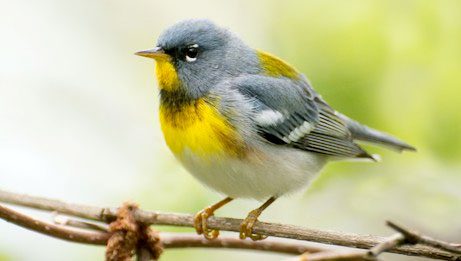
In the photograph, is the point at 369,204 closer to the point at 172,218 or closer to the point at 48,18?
the point at 172,218

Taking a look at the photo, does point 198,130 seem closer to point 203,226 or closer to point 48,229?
point 203,226

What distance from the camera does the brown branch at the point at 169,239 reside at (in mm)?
2146

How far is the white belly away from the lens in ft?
10.3

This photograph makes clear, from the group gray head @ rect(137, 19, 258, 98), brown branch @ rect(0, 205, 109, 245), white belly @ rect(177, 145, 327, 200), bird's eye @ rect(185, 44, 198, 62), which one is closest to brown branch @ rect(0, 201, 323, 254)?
brown branch @ rect(0, 205, 109, 245)

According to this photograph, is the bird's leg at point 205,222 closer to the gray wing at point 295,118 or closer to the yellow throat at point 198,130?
the yellow throat at point 198,130

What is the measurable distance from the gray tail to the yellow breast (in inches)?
29.4

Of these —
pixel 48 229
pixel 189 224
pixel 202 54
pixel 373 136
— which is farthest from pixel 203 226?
pixel 373 136

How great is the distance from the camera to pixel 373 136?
3762 mm

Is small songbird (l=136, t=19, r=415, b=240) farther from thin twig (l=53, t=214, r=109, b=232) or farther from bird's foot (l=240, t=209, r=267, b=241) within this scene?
thin twig (l=53, t=214, r=109, b=232)

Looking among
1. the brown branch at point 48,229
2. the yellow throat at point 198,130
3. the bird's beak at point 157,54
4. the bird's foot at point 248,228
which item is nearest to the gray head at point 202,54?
the bird's beak at point 157,54

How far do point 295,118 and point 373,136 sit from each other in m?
0.45

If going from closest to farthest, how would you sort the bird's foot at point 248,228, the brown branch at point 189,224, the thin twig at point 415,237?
the thin twig at point 415,237 < the brown branch at point 189,224 < the bird's foot at point 248,228

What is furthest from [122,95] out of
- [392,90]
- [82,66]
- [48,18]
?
[392,90]

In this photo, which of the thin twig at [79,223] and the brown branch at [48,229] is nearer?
the brown branch at [48,229]
